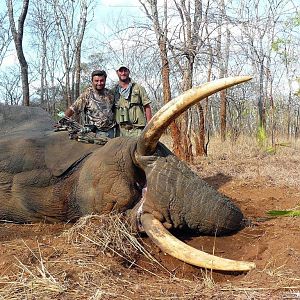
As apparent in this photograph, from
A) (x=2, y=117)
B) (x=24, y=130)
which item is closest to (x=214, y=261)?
(x=24, y=130)

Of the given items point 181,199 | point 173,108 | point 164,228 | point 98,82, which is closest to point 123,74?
point 98,82

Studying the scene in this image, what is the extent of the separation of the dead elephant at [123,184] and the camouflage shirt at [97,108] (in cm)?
156

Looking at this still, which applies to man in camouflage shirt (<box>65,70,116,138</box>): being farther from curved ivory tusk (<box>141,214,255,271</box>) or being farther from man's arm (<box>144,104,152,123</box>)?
curved ivory tusk (<box>141,214,255,271</box>)

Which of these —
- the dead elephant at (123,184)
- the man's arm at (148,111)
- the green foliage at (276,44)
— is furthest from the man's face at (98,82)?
the green foliage at (276,44)

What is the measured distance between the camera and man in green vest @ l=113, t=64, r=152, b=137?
6.00 metres

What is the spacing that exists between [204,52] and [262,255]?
23.0 ft

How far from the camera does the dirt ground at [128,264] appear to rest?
274cm

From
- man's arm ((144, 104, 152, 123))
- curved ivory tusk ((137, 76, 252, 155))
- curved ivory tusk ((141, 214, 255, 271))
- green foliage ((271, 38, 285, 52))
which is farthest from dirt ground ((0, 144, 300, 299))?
green foliage ((271, 38, 285, 52))

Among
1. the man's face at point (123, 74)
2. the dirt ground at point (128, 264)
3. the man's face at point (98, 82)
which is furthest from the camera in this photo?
the man's face at point (123, 74)

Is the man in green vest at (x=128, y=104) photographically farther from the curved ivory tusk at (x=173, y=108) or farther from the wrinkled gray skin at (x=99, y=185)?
the curved ivory tusk at (x=173, y=108)

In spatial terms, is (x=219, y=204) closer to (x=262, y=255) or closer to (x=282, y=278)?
(x=262, y=255)

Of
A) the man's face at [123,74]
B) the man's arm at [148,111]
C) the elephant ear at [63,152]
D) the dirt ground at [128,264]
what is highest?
the man's face at [123,74]

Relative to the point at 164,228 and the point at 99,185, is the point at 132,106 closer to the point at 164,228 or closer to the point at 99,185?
the point at 99,185

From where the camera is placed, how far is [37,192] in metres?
4.01
